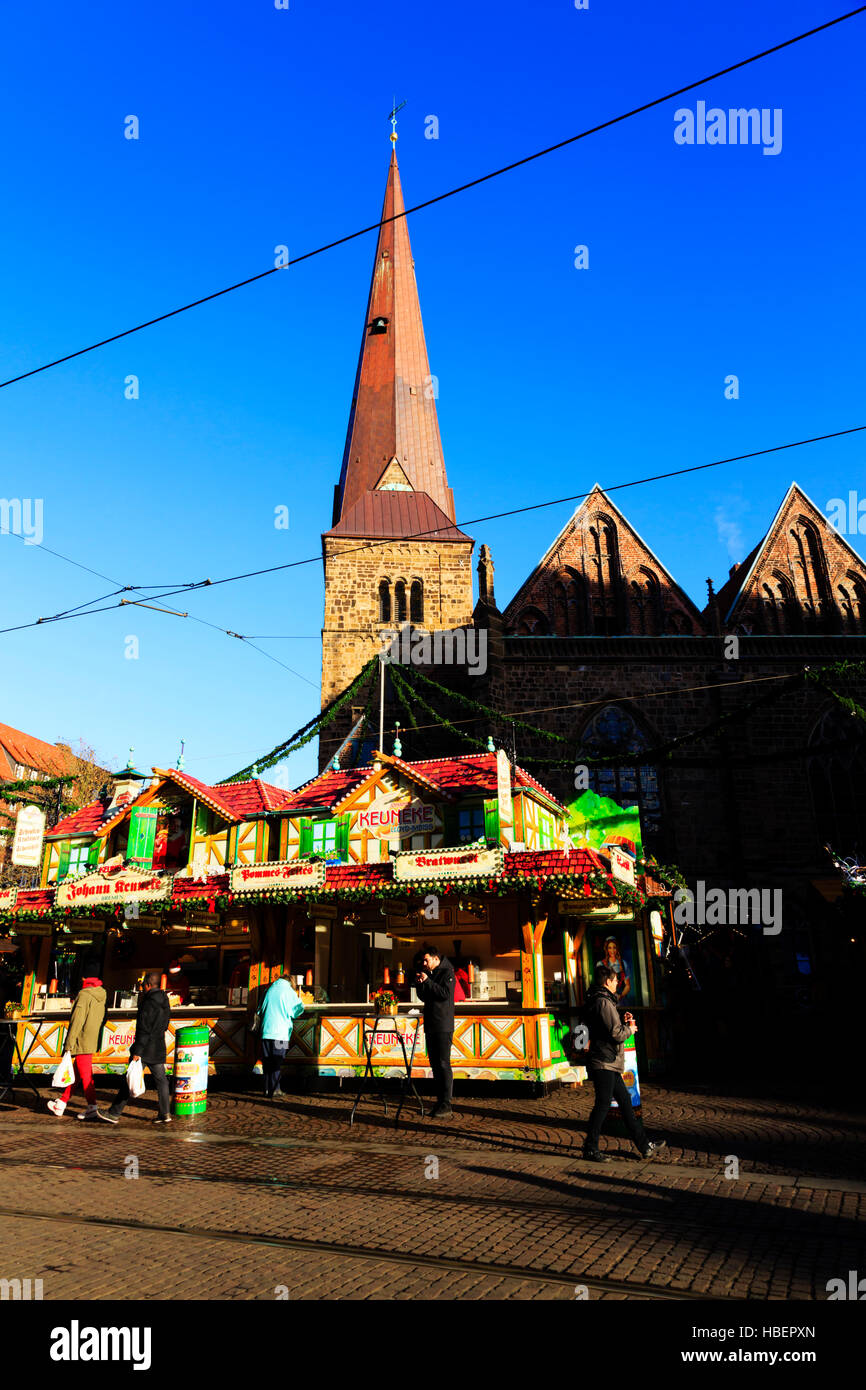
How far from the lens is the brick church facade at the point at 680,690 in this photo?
23.9 metres

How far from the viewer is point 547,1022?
12.6m

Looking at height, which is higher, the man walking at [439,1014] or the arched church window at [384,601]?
the arched church window at [384,601]

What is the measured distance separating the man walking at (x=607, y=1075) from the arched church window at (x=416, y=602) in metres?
25.0

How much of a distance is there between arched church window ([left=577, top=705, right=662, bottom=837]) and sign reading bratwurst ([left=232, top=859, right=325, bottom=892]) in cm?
1292

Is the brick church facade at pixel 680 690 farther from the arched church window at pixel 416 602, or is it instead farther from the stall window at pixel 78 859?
the stall window at pixel 78 859

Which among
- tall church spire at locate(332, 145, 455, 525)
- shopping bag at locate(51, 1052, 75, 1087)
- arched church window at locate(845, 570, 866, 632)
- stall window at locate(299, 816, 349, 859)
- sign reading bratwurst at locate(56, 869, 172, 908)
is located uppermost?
tall church spire at locate(332, 145, 455, 525)

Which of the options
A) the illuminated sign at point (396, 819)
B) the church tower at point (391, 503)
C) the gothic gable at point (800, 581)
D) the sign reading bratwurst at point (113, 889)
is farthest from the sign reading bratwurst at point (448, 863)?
the gothic gable at point (800, 581)

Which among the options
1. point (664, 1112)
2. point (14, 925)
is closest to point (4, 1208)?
point (664, 1112)

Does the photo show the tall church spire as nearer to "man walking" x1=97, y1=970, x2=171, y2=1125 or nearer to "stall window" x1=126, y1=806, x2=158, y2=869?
"stall window" x1=126, y1=806, x2=158, y2=869

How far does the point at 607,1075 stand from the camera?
7.62 meters

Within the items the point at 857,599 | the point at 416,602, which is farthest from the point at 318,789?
the point at 857,599

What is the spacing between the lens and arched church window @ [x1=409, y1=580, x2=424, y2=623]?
106 ft

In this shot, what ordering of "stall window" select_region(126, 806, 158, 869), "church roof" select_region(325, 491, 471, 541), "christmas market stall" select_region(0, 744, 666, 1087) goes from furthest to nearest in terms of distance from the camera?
1. "church roof" select_region(325, 491, 471, 541)
2. "stall window" select_region(126, 806, 158, 869)
3. "christmas market stall" select_region(0, 744, 666, 1087)

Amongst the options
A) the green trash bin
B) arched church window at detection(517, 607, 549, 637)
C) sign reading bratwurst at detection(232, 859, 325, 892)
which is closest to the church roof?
arched church window at detection(517, 607, 549, 637)
